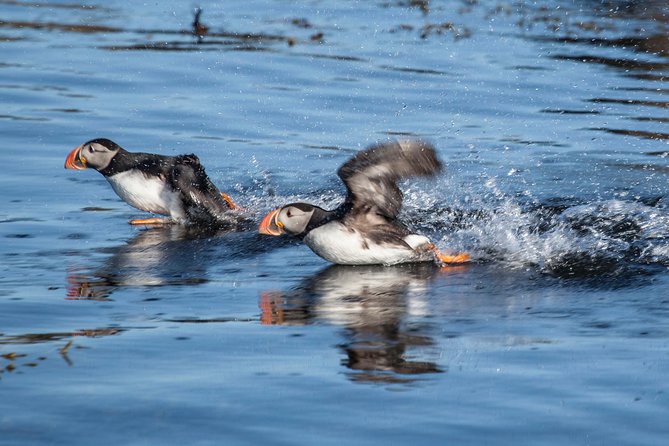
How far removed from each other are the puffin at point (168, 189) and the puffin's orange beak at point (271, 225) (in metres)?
1.13

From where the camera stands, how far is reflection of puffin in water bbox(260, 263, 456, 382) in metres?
6.64

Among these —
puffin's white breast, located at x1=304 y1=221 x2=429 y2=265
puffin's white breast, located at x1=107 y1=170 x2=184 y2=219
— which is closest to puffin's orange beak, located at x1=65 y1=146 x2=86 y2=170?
puffin's white breast, located at x1=107 y1=170 x2=184 y2=219

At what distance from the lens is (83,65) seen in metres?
17.1

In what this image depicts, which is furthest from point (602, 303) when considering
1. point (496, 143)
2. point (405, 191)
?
point (496, 143)

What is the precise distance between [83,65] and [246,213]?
24.1ft

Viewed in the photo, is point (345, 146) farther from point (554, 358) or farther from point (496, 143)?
point (554, 358)

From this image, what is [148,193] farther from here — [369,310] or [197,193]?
[369,310]

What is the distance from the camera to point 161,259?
363 inches

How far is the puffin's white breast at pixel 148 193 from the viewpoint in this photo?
10406 millimetres

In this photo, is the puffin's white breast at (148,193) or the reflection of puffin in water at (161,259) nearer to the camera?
the reflection of puffin in water at (161,259)

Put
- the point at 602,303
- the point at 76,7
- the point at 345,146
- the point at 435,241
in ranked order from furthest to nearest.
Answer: the point at 76,7 → the point at 345,146 → the point at 435,241 → the point at 602,303

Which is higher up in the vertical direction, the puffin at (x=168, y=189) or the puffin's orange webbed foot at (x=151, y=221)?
the puffin at (x=168, y=189)

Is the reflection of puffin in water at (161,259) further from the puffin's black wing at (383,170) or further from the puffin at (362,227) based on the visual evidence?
the puffin's black wing at (383,170)

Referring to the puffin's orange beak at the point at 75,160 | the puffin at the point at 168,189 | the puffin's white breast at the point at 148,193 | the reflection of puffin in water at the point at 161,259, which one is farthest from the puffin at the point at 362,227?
the puffin's orange beak at the point at 75,160
